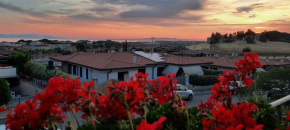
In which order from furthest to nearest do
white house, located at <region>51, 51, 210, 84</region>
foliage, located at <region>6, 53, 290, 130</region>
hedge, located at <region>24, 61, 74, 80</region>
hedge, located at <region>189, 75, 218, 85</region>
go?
hedge, located at <region>189, 75, 218, 85</region>, white house, located at <region>51, 51, 210, 84</region>, hedge, located at <region>24, 61, 74, 80</region>, foliage, located at <region>6, 53, 290, 130</region>

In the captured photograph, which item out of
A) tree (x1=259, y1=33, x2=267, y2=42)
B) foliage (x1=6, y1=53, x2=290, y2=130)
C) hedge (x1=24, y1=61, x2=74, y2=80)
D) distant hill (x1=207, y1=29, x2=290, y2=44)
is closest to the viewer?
foliage (x1=6, y1=53, x2=290, y2=130)

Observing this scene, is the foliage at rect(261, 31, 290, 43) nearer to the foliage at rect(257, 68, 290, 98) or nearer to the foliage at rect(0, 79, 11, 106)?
the foliage at rect(257, 68, 290, 98)

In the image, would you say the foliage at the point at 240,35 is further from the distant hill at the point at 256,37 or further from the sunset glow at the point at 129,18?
the sunset glow at the point at 129,18

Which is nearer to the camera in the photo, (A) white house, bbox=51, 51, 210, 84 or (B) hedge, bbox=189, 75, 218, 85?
(A) white house, bbox=51, 51, 210, 84

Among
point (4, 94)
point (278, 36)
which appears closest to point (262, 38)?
point (278, 36)

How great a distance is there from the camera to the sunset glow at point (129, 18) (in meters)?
21.1

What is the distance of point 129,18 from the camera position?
110ft

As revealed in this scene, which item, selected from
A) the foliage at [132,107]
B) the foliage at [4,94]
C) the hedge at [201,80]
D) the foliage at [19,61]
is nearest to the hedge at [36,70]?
the foliage at [19,61]

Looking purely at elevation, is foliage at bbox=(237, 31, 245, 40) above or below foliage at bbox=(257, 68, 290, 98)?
above

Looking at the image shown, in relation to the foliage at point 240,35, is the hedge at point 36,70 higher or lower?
lower

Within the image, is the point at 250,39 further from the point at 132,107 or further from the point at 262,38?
the point at 132,107

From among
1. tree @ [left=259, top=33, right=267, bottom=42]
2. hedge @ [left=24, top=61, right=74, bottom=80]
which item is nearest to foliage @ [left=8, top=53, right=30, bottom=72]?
hedge @ [left=24, top=61, right=74, bottom=80]

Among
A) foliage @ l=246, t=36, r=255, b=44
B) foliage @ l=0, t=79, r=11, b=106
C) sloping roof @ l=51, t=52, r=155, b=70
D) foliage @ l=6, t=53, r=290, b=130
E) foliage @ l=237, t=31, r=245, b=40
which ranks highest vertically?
foliage @ l=237, t=31, r=245, b=40

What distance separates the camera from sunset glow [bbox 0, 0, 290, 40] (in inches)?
832
